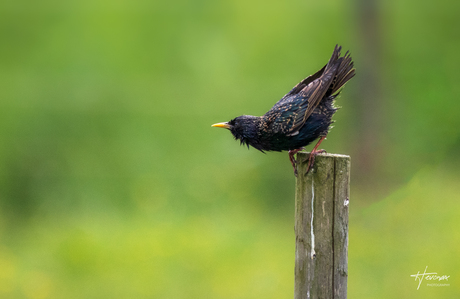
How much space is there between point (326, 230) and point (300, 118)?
1.42 m

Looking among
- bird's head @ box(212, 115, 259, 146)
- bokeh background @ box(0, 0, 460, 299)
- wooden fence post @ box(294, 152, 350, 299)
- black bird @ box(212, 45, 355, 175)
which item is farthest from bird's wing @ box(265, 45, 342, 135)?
bokeh background @ box(0, 0, 460, 299)

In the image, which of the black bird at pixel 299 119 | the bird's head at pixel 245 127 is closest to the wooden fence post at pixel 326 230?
the black bird at pixel 299 119

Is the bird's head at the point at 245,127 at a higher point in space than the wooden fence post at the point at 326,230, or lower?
higher

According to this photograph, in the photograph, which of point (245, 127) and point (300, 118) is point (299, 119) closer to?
point (300, 118)

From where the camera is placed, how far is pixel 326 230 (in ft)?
10.5

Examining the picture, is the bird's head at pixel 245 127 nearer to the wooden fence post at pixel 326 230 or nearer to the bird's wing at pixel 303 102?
the bird's wing at pixel 303 102

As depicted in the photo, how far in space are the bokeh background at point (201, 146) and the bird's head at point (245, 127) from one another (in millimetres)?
2603

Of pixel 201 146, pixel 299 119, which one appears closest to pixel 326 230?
pixel 299 119

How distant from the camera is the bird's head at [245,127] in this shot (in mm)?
4603

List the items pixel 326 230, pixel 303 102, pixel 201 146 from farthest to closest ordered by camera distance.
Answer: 1. pixel 201 146
2. pixel 303 102
3. pixel 326 230

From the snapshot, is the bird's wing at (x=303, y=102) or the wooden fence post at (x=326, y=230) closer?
the wooden fence post at (x=326, y=230)

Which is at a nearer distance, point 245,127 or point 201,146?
point 245,127

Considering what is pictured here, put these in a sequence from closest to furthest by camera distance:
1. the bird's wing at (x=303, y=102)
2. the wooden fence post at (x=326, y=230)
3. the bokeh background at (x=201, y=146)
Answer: the wooden fence post at (x=326, y=230) → the bird's wing at (x=303, y=102) → the bokeh background at (x=201, y=146)

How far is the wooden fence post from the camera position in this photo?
10.5ft
